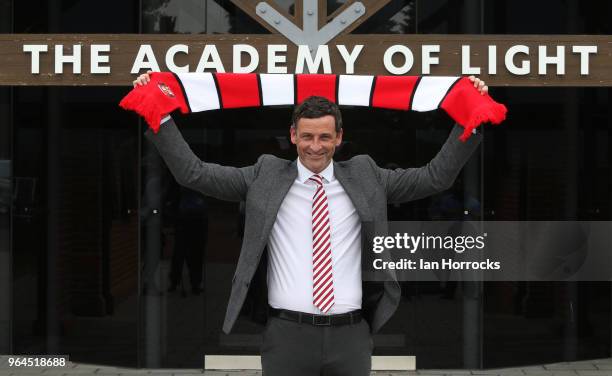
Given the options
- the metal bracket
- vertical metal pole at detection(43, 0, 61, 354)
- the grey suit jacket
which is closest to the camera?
the grey suit jacket

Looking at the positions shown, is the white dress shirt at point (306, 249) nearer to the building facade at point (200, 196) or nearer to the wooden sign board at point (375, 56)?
the wooden sign board at point (375, 56)

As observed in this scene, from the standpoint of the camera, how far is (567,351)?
826 cm

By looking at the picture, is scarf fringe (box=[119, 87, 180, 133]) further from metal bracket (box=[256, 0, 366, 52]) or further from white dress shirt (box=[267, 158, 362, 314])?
metal bracket (box=[256, 0, 366, 52])

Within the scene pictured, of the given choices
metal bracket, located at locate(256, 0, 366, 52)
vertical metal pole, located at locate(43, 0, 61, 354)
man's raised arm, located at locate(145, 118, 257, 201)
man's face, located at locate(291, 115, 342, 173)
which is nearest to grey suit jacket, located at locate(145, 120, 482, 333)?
man's raised arm, located at locate(145, 118, 257, 201)

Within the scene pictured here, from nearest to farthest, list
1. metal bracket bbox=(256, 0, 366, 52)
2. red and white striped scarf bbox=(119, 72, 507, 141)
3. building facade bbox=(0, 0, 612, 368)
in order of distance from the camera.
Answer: red and white striped scarf bbox=(119, 72, 507, 141), metal bracket bbox=(256, 0, 366, 52), building facade bbox=(0, 0, 612, 368)

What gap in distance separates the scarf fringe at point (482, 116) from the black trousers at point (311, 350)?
890 mm

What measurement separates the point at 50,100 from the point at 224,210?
1811 mm

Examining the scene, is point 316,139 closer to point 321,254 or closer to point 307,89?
point 321,254

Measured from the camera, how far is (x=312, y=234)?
11.4ft

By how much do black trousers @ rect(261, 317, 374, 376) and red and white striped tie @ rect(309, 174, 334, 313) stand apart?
0.35 ft

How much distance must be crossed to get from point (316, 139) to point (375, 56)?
2276 mm

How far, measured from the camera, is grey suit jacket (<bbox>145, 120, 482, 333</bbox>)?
11.5 ft

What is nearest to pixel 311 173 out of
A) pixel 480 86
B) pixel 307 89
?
pixel 480 86

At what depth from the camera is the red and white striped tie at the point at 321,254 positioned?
135 inches
